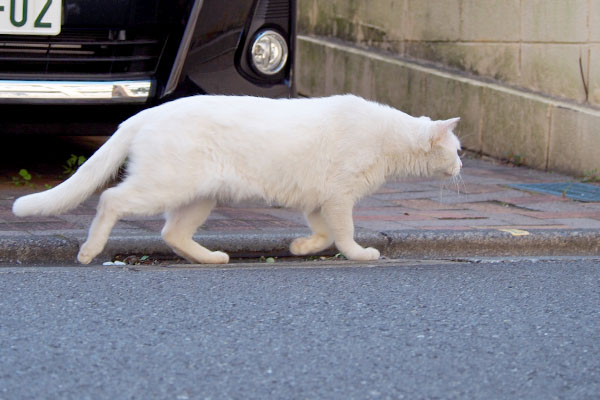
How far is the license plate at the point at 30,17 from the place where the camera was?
16.6 feet

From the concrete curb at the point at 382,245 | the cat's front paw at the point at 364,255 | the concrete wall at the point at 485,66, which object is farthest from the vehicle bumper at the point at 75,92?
the concrete wall at the point at 485,66

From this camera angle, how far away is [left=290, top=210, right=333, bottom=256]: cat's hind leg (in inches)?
177

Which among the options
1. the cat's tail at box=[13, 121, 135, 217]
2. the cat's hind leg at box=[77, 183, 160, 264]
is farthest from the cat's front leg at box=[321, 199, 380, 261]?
the cat's tail at box=[13, 121, 135, 217]

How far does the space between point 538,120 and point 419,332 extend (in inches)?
184

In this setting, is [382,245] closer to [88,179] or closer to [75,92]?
[88,179]

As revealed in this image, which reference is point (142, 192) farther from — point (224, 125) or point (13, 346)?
point (13, 346)

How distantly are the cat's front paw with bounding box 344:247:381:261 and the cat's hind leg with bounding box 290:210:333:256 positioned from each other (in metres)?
0.15

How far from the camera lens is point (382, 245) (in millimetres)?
4773

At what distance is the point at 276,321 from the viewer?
326 cm

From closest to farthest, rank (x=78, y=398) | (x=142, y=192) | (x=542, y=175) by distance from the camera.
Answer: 1. (x=78, y=398)
2. (x=142, y=192)
3. (x=542, y=175)

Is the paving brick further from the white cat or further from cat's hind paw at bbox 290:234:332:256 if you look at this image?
cat's hind paw at bbox 290:234:332:256

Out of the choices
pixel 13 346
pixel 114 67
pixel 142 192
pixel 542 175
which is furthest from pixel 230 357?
pixel 542 175

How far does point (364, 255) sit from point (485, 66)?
4100mm

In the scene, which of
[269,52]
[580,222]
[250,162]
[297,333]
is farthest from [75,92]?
[580,222]
